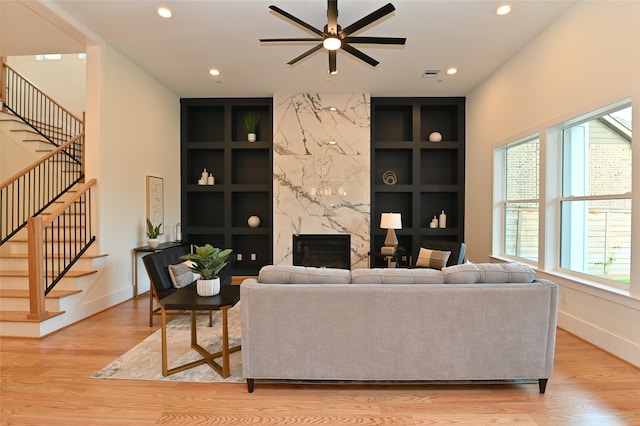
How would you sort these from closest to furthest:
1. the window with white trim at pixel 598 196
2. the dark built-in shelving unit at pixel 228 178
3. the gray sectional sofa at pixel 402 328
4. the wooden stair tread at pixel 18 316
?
1. the gray sectional sofa at pixel 402 328
2. the window with white trim at pixel 598 196
3. the wooden stair tread at pixel 18 316
4. the dark built-in shelving unit at pixel 228 178

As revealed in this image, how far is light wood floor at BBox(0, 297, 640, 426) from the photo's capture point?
2119 millimetres

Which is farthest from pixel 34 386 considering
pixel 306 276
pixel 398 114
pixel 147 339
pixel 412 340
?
pixel 398 114

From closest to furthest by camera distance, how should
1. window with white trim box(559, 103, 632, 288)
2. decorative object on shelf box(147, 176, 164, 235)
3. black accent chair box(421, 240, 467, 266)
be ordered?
1. window with white trim box(559, 103, 632, 288)
2. black accent chair box(421, 240, 467, 266)
3. decorative object on shelf box(147, 176, 164, 235)

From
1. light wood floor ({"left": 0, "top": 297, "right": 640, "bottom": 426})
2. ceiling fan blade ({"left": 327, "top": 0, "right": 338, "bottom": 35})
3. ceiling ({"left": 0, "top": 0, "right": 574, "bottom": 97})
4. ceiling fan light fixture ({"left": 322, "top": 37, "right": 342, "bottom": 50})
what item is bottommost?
light wood floor ({"left": 0, "top": 297, "right": 640, "bottom": 426})

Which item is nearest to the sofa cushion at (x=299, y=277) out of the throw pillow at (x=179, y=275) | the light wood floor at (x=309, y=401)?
the light wood floor at (x=309, y=401)

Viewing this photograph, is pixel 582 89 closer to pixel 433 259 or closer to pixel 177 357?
pixel 433 259

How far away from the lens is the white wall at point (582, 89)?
2.86 meters

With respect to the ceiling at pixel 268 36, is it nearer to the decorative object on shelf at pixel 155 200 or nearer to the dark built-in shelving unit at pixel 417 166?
the dark built-in shelving unit at pixel 417 166

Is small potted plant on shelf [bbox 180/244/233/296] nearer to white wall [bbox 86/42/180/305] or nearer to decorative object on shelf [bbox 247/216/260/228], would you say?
white wall [bbox 86/42/180/305]

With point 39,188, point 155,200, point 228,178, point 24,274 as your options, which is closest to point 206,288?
point 24,274

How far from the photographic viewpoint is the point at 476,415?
2.15 metres

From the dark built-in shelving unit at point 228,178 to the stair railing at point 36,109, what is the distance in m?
2.13

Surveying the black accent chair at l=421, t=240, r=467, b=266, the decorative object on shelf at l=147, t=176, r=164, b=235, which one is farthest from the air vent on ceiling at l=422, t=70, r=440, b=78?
the decorative object on shelf at l=147, t=176, r=164, b=235

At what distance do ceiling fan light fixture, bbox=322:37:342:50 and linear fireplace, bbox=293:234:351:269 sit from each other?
3682 mm
